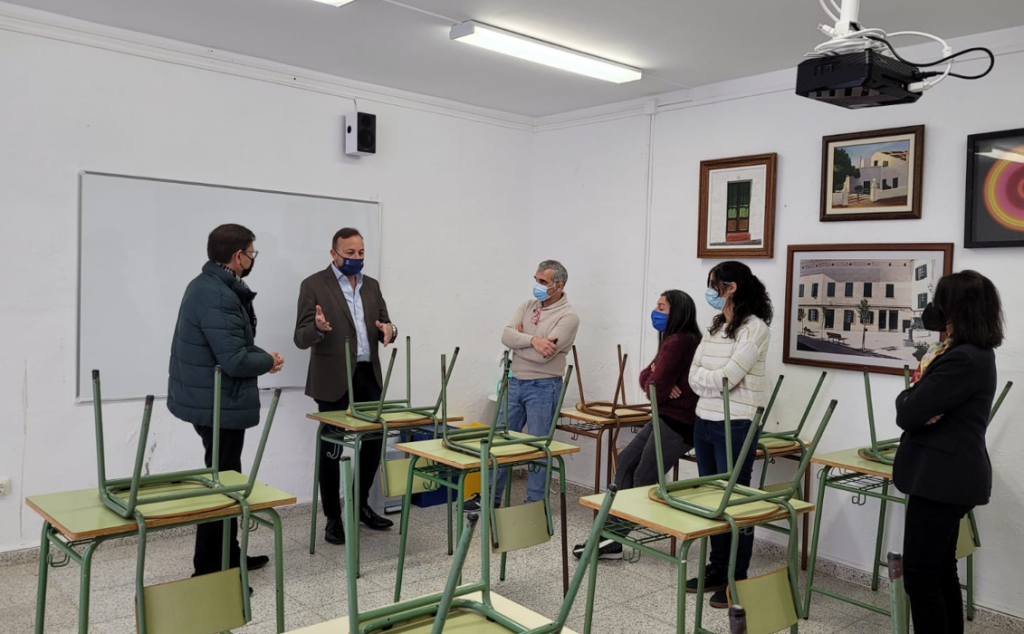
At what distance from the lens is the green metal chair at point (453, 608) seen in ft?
4.21

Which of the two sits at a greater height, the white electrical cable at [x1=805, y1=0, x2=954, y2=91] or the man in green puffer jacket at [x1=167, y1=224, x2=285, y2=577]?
the white electrical cable at [x1=805, y1=0, x2=954, y2=91]

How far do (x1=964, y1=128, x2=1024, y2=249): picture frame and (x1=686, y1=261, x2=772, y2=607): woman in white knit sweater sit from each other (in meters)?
0.96

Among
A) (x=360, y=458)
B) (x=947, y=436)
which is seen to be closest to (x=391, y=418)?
(x=360, y=458)

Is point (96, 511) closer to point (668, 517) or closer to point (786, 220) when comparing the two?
point (668, 517)

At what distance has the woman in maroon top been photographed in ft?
12.7

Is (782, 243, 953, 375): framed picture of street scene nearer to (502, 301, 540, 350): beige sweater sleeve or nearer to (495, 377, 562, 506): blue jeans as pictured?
(495, 377, 562, 506): blue jeans

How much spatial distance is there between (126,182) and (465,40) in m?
1.80

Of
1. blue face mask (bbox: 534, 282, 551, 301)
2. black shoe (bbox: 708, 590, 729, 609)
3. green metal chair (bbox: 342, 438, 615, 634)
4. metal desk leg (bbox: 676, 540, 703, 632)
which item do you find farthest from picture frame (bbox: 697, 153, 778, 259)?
green metal chair (bbox: 342, 438, 615, 634)

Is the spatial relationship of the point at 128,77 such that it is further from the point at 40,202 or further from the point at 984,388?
the point at 984,388

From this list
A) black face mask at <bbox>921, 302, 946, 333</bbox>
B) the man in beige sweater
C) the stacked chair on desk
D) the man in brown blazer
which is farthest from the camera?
the man in beige sweater

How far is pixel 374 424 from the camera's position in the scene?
12.5 feet

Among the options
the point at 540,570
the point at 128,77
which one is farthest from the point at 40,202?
the point at 540,570

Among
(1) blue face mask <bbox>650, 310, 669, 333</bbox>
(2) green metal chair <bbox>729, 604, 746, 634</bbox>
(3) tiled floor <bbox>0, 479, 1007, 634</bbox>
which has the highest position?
(1) blue face mask <bbox>650, 310, 669, 333</bbox>

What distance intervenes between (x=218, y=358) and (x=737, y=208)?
2.84 m
